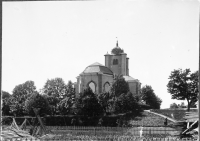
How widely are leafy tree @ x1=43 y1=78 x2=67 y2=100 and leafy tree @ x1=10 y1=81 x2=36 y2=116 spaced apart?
8.06ft

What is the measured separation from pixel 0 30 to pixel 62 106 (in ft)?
103

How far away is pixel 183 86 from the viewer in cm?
4275

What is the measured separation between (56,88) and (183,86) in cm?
1987

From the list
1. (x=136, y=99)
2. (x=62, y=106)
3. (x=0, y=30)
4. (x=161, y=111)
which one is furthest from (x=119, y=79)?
(x=0, y=30)

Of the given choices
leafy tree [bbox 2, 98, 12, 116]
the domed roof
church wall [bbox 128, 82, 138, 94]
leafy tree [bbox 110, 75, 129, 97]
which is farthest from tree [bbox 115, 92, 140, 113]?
leafy tree [bbox 2, 98, 12, 116]

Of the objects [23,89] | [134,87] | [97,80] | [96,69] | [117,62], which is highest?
[117,62]

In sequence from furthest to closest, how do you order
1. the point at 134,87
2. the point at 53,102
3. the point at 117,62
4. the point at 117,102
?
the point at 117,62 < the point at 134,87 < the point at 53,102 < the point at 117,102

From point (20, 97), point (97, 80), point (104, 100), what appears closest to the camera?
point (104, 100)

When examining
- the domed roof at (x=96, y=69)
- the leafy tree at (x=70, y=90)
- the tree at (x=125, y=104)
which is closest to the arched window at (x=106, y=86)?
the domed roof at (x=96, y=69)

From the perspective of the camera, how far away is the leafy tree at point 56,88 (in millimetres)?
50094

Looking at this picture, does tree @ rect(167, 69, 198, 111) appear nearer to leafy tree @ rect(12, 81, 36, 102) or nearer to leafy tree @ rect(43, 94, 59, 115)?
leafy tree @ rect(43, 94, 59, 115)

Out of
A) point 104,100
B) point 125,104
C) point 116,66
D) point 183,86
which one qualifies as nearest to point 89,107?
point 104,100

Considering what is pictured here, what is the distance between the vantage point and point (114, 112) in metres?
40.4

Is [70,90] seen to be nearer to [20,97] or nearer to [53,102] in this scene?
[53,102]
